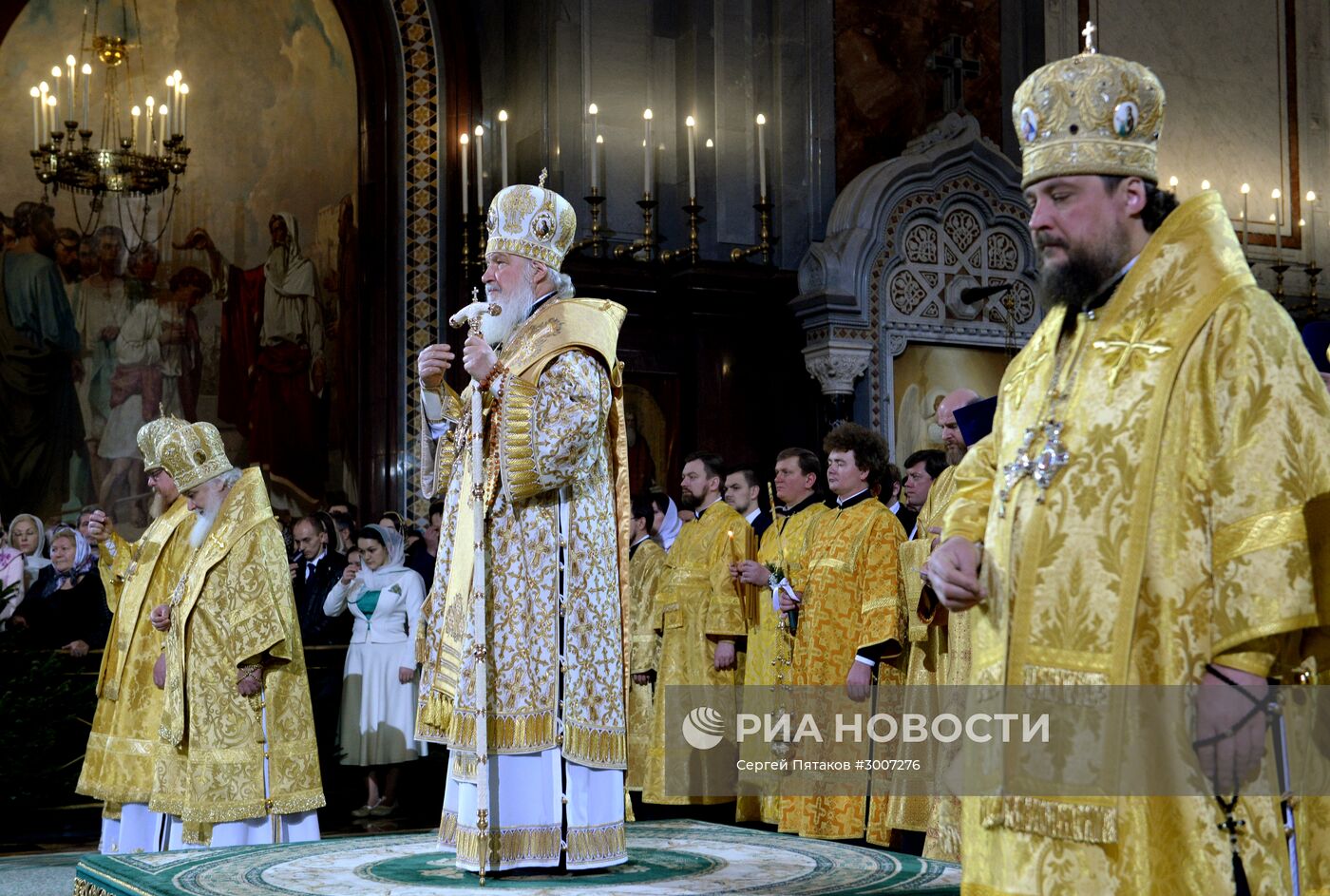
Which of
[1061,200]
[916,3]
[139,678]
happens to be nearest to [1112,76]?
[1061,200]

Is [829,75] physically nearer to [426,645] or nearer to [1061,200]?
[426,645]

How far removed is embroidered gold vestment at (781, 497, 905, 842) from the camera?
735cm

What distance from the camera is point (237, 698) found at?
6.97 meters

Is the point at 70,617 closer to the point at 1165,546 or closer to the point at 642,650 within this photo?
the point at 642,650

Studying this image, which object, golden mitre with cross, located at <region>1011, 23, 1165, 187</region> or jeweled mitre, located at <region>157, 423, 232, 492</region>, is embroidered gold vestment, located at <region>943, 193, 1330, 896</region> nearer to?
golden mitre with cross, located at <region>1011, 23, 1165, 187</region>

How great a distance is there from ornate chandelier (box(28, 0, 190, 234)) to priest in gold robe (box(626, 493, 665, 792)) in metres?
4.93

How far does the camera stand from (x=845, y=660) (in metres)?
7.75

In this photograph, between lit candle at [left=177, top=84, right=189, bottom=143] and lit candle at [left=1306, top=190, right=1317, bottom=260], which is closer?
lit candle at [left=177, top=84, right=189, bottom=143]

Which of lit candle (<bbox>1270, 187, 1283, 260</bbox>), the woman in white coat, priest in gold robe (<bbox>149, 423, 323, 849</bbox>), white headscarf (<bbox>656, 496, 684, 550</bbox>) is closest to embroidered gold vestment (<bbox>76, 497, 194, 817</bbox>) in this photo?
priest in gold robe (<bbox>149, 423, 323, 849</bbox>)

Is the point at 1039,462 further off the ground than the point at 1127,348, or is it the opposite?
the point at 1127,348

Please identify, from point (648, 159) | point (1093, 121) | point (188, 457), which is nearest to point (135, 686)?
point (188, 457)

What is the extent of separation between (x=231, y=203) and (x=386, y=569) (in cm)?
471

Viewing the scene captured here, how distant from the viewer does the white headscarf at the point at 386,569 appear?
10.2 meters

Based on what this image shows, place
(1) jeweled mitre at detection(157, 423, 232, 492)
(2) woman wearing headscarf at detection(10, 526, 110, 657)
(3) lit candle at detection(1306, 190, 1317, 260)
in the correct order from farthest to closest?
1. (3) lit candle at detection(1306, 190, 1317, 260)
2. (2) woman wearing headscarf at detection(10, 526, 110, 657)
3. (1) jeweled mitre at detection(157, 423, 232, 492)
